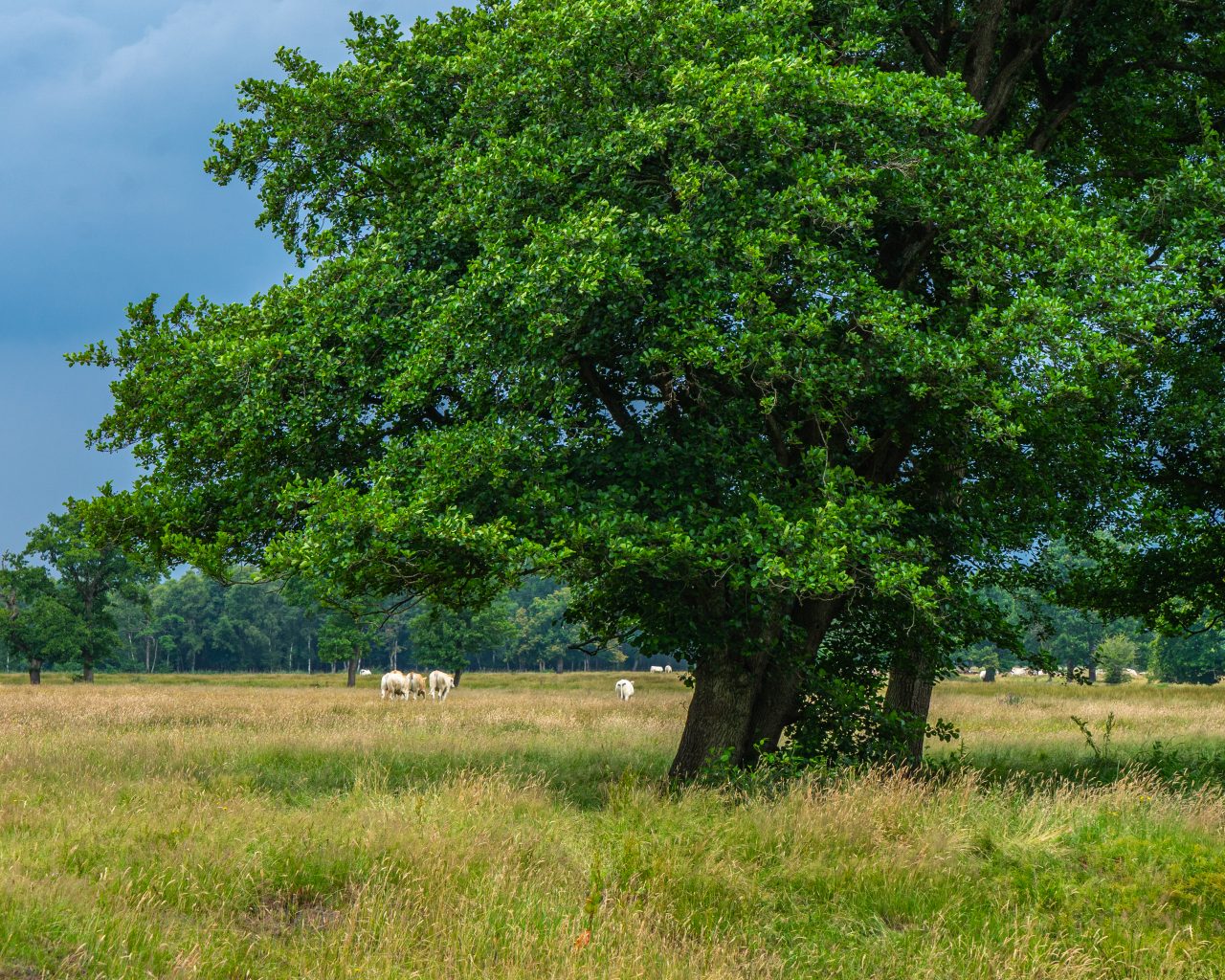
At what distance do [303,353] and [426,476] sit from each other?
292 cm

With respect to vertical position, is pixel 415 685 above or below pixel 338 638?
below

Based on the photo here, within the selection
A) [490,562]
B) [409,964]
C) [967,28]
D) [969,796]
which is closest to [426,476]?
[490,562]

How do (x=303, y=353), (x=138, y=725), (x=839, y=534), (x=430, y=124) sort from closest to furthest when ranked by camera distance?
(x=839, y=534) < (x=303, y=353) < (x=430, y=124) < (x=138, y=725)

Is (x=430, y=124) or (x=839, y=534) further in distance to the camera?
(x=430, y=124)

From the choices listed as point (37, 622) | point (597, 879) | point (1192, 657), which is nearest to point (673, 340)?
point (597, 879)

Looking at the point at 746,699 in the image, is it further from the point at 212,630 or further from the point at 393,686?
the point at 212,630

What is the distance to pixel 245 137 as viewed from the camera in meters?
16.0

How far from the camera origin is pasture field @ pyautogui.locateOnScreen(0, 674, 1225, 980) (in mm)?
6898

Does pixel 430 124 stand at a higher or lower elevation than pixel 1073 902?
higher

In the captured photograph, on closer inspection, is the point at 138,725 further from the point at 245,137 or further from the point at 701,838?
the point at 701,838

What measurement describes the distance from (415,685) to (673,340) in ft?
118

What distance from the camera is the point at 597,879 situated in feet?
28.3

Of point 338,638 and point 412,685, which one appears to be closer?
point 412,685

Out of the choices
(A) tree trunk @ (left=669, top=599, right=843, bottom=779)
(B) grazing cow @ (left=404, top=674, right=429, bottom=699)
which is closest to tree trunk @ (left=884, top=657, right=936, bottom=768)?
(A) tree trunk @ (left=669, top=599, right=843, bottom=779)
